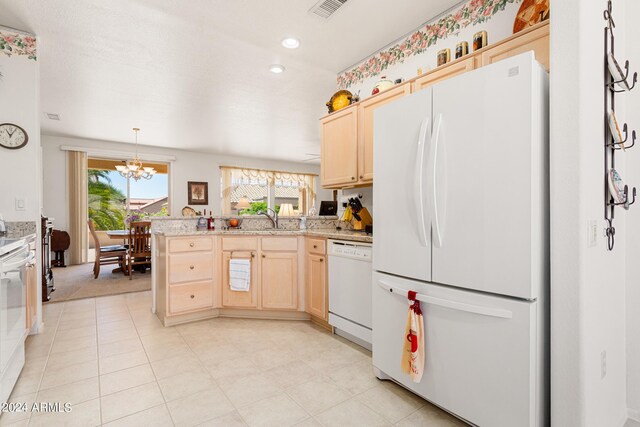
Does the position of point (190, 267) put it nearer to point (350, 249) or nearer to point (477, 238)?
point (350, 249)

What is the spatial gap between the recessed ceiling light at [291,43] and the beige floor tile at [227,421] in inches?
117

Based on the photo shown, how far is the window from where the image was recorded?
29.4 feet

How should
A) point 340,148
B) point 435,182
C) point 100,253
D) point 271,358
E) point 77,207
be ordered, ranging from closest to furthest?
1. point 435,182
2. point 271,358
3. point 340,148
4. point 100,253
5. point 77,207

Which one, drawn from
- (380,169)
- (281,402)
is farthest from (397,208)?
(281,402)

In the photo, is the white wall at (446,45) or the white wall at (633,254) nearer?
the white wall at (633,254)

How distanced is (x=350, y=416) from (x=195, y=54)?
3410 millimetres

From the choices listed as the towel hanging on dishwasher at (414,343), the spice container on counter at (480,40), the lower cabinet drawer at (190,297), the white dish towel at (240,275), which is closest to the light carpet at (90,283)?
the lower cabinet drawer at (190,297)

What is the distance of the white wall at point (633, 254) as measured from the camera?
167cm

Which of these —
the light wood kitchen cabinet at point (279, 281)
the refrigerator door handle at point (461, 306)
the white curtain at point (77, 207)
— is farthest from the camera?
the white curtain at point (77, 207)

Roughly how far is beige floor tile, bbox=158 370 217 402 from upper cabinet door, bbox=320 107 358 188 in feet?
6.43

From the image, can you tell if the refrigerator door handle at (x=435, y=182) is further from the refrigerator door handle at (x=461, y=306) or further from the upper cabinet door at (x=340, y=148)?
the upper cabinet door at (x=340, y=148)

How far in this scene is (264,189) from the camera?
9844 millimetres

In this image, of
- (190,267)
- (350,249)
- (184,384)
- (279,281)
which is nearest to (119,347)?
(190,267)

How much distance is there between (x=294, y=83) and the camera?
3.99 m
